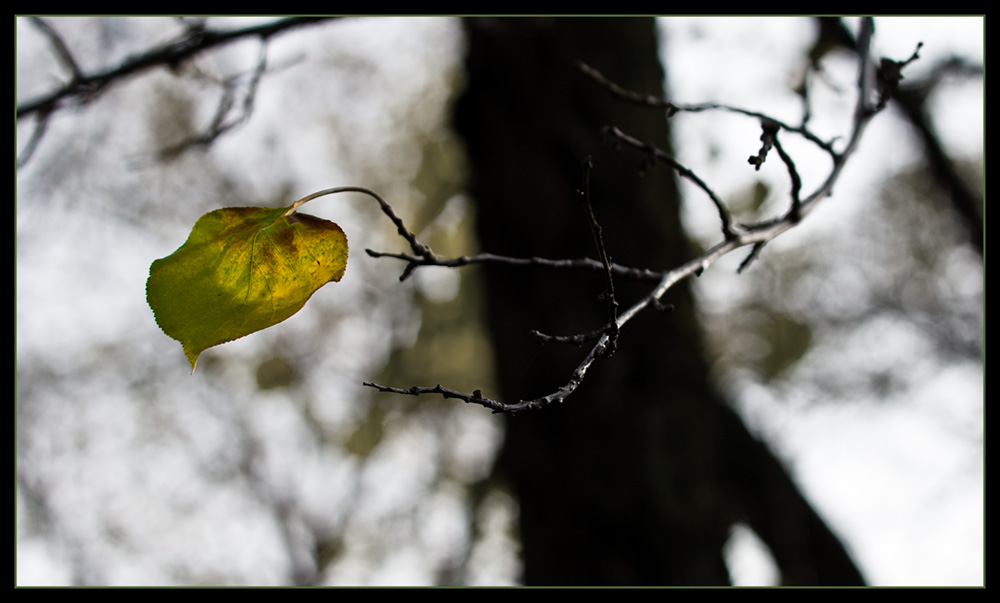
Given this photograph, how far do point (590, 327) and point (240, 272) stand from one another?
3.00 feet

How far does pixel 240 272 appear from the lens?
→ 1.36 ft

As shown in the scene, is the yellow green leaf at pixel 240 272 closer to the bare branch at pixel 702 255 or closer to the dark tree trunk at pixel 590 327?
the bare branch at pixel 702 255

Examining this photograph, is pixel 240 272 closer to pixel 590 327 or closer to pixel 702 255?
pixel 702 255

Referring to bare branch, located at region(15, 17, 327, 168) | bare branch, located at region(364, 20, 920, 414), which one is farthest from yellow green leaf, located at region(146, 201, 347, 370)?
bare branch, located at region(15, 17, 327, 168)

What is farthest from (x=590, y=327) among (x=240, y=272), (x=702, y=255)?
(x=240, y=272)

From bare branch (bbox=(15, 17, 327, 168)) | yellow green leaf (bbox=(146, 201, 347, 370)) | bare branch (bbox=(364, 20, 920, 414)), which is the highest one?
bare branch (bbox=(15, 17, 327, 168))

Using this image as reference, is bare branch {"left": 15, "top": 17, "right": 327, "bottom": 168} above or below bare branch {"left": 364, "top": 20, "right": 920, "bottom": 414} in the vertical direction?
above

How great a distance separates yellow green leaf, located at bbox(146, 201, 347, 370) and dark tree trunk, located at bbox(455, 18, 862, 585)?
813mm

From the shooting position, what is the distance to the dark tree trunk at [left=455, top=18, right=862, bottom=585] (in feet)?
3.79

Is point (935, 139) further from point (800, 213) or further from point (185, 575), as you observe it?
point (185, 575)

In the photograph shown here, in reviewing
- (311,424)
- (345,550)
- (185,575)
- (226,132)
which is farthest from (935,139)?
(185,575)

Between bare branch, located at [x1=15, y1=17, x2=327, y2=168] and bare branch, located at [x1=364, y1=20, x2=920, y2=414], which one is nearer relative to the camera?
bare branch, located at [x1=364, y1=20, x2=920, y2=414]

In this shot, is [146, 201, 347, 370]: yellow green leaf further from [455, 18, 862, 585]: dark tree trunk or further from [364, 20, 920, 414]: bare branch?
[455, 18, 862, 585]: dark tree trunk

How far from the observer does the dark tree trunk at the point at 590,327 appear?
1.15 m
